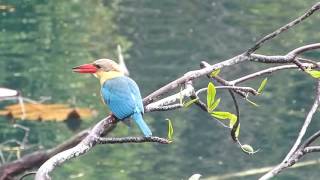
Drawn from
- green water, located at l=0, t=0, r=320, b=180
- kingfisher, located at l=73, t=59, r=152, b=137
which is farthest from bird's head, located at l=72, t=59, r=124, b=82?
green water, located at l=0, t=0, r=320, b=180

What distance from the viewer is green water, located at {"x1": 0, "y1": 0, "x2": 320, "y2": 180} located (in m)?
5.55

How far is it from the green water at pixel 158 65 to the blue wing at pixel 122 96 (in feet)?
9.85

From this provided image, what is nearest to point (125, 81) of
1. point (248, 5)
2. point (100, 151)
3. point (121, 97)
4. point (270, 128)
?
point (121, 97)

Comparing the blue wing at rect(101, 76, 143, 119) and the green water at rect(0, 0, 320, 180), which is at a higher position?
the green water at rect(0, 0, 320, 180)

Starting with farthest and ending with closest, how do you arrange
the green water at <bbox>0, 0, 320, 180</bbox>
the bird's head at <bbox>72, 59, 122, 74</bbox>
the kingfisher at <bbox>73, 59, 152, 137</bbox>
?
the green water at <bbox>0, 0, 320, 180</bbox>, the bird's head at <bbox>72, 59, 122, 74</bbox>, the kingfisher at <bbox>73, 59, 152, 137</bbox>

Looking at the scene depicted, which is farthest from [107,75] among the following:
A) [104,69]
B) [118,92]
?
[118,92]

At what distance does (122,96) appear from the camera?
2049mm

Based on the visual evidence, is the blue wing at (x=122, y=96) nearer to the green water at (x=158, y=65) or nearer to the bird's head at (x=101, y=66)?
the bird's head at (x=101, y=66)

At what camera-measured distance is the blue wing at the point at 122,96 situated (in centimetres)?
192

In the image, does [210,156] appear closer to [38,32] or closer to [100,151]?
[100,151]

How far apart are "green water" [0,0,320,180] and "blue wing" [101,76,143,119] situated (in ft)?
9.85

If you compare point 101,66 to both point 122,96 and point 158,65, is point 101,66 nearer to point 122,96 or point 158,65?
point 122,96

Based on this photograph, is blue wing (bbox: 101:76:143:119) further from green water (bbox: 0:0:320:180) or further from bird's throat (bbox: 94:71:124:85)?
green water (bbox: 0:0:320:180)

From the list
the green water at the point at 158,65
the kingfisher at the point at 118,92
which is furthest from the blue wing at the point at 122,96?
the green water at the point at 158,65
